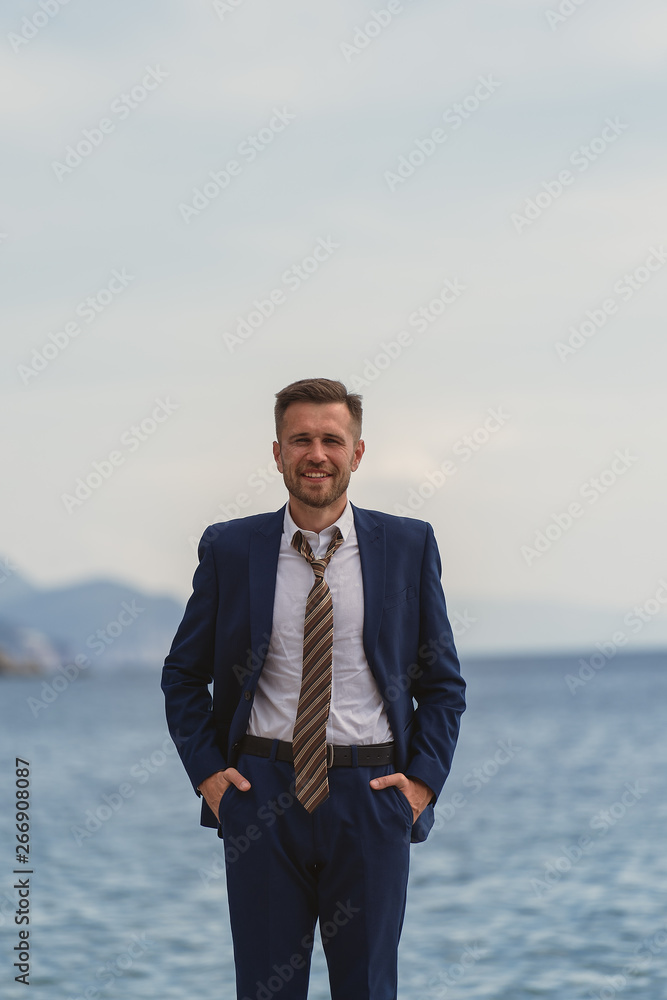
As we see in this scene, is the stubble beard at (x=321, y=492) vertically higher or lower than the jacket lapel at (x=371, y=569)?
higher

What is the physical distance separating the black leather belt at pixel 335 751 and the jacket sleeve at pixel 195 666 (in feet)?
0.42

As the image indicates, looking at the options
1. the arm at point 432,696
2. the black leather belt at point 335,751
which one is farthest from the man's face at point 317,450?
the black leather belt at point 335,751

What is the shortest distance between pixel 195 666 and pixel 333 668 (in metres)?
0.43

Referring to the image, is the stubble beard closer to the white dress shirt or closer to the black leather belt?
the white dress shirt

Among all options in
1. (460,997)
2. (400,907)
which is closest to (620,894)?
(460,997)

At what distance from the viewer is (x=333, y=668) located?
295 cm

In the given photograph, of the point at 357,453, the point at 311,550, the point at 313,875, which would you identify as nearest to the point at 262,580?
the point at 311,550

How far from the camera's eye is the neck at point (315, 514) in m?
3.08

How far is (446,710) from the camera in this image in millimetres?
3057

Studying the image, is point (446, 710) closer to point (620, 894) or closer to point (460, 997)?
point (460, 997)

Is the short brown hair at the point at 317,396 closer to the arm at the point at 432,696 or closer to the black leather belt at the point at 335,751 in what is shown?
the arm at the point at 432,696

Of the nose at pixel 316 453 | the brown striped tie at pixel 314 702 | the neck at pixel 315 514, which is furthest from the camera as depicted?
the neck at pixel 315 514

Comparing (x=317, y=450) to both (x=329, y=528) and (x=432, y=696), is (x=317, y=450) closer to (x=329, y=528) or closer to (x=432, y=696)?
(x=329, y=528)

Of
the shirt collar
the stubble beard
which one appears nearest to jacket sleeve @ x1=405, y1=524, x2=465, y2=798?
the shirt collar
